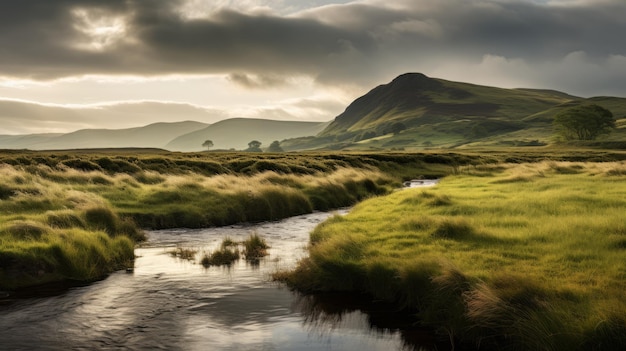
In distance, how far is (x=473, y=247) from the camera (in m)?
16.5

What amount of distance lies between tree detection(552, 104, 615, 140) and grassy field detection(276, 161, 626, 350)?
17399 centimetres

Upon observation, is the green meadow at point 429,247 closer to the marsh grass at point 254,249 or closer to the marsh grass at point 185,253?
the marsh grass at point 254,249

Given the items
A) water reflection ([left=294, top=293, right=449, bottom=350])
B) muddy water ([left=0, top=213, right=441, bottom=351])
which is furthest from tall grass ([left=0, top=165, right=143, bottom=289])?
water reflection ([left=294, top=293, right=449, bottom=350])

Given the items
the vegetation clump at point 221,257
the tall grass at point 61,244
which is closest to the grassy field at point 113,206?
the tall grass at point 61,244

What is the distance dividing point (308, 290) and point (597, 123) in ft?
633

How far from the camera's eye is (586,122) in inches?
7028

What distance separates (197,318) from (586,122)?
194 meters

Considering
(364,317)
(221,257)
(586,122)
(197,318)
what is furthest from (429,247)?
(586,122)

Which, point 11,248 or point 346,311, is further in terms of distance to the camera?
point 11,248

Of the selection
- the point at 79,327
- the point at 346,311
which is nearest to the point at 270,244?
the point at 346,311

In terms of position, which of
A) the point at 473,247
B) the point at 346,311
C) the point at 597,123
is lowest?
the point at 346,311

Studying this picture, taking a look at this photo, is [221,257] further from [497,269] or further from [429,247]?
[497,269]

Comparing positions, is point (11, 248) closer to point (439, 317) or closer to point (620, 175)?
point (439, 317)

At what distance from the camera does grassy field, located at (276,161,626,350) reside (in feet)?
33.3
